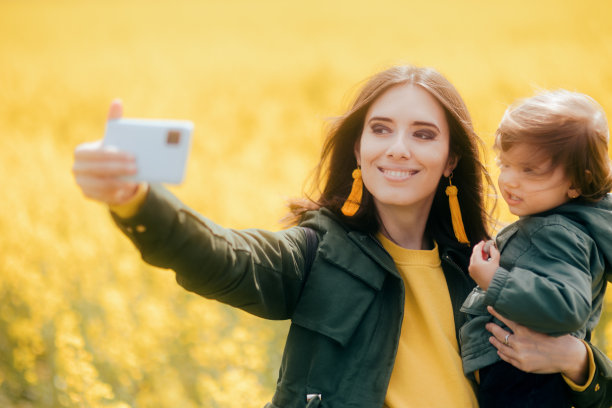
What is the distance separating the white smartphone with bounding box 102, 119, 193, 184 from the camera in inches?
53.4

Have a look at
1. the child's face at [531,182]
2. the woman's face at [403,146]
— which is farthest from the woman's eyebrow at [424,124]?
the child's face at [531,182]

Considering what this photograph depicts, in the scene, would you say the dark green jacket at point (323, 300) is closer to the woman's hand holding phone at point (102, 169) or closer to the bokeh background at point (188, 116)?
the woman's hand holding phone at point (102, 169)

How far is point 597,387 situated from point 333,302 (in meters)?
0.84

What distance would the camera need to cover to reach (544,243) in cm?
182

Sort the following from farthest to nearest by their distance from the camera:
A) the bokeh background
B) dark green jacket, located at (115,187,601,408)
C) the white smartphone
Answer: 1. the bokeh background
2. dark green jacket, located at (115,187,601,408)
3. the white smartphone

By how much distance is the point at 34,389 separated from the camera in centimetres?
376

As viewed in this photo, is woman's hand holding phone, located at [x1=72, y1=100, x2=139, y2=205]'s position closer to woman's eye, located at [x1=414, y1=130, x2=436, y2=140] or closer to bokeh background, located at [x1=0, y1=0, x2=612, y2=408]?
woman's eye, located at [x1=414, y1=130, x2=436, y2=140]

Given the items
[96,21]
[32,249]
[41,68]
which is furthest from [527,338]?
[96,21]

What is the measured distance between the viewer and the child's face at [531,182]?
6.13 ft

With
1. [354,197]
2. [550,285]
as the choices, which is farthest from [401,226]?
[550,285]

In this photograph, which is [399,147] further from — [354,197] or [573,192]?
[573,192]

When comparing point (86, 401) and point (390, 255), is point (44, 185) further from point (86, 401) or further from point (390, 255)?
point (390, 255)

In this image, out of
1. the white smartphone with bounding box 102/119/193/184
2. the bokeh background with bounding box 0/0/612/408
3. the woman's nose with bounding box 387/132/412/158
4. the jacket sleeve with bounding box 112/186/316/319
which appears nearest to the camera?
the white smartphone with bounding box 102/119/193/184

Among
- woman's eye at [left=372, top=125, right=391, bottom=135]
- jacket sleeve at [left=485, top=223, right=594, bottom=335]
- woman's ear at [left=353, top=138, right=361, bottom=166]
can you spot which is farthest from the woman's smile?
jacket sleeve at [left=485, top=223, right=594, bottom=335]
